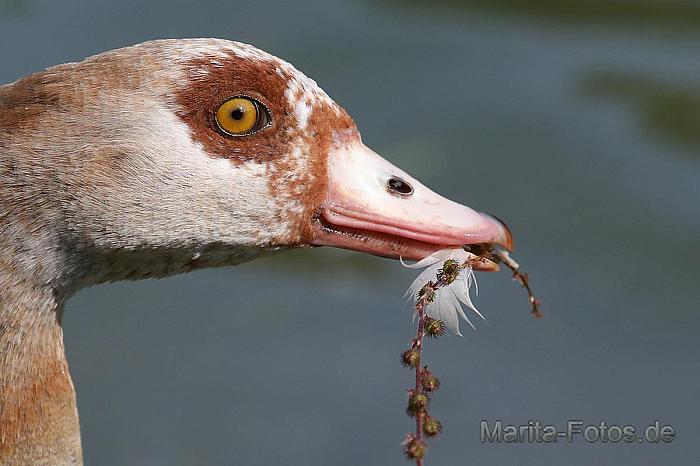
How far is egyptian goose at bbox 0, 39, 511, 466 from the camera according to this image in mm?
3275

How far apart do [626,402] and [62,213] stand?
3.58 m

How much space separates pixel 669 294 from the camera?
6.52 m

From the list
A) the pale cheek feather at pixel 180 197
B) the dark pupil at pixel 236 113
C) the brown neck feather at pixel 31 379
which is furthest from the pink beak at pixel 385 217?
the brown neck feather at pixel 31 379

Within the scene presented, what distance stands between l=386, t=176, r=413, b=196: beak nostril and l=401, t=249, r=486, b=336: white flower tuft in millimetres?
197

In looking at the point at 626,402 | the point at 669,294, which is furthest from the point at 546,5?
the point at 626,402

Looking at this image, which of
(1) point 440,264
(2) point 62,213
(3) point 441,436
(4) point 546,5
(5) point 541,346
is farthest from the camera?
(4) point 546,5

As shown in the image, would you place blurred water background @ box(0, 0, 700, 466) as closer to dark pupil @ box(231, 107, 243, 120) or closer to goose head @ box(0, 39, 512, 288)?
goose head @ box(0, 39, 512, 288)

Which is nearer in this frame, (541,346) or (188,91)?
(188,91)

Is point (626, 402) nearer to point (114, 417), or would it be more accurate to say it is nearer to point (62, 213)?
point (114, 417)

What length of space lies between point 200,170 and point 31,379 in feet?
2.41

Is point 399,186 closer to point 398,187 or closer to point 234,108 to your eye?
point 398,187

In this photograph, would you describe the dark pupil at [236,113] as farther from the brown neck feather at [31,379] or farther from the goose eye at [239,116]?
the brown neck feather at [31,379]

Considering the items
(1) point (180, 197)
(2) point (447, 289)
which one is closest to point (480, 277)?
(2) point (447, 289)

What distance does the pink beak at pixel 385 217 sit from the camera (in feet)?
12.0
